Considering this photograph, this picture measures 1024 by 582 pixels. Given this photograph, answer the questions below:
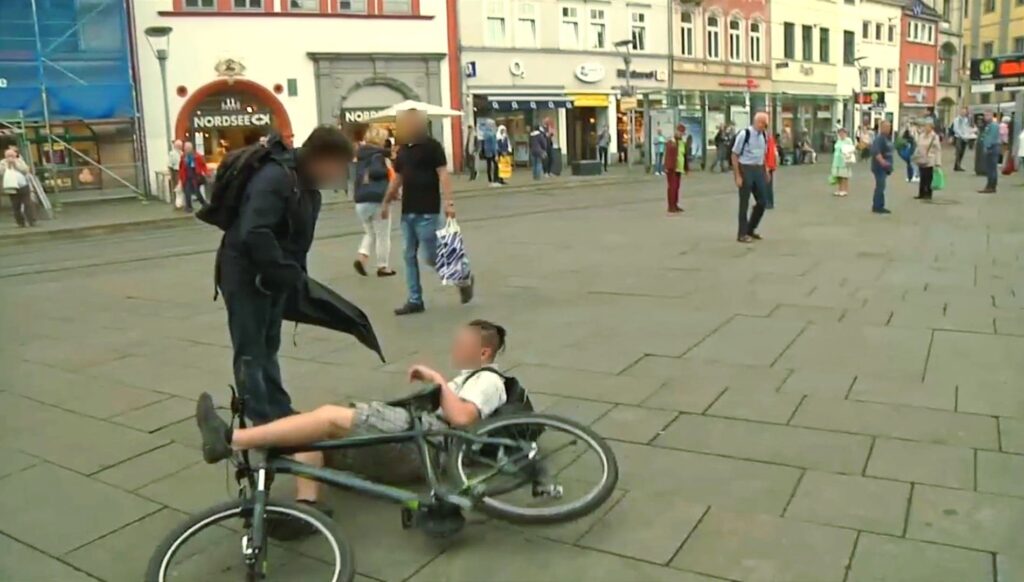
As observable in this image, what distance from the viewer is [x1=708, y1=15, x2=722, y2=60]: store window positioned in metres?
44.4

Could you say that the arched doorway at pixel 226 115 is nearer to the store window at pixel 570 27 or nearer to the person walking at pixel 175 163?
the person walking at pixel 175 163

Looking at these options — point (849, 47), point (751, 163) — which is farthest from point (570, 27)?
point (751, 163)

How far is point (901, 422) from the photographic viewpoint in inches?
191

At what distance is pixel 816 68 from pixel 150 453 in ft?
175

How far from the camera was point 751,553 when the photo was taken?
346 cm

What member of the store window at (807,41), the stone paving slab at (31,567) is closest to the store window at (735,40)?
the store window at (807,41)

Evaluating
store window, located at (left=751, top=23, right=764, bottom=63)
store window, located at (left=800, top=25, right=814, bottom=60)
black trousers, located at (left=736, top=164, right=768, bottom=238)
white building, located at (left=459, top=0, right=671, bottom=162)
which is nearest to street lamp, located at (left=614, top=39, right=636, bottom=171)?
white building, located at (left=459, top=0, right=671, bottom=162)

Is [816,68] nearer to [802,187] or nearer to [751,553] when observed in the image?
[802,187]

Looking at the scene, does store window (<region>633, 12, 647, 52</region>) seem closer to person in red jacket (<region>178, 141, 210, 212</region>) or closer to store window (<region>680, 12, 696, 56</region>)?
store window (<region>680, 12, 696, 56</region>)

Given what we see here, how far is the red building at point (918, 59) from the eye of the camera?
6275cm

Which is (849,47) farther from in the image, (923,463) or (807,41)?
(923,463)

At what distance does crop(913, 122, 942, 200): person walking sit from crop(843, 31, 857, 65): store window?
41.0 m

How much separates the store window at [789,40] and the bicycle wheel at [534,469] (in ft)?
164

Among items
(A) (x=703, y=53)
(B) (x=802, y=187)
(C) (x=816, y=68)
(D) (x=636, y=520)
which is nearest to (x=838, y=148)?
(B) (x=802, y=187)
